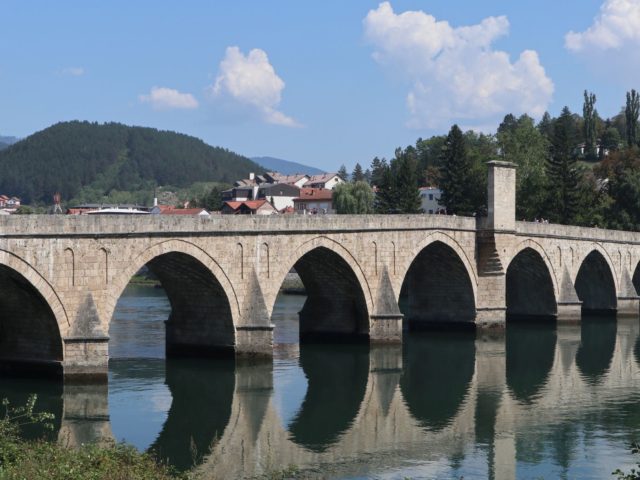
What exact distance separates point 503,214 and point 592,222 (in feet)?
87.5

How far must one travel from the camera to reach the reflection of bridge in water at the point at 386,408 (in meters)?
25.8

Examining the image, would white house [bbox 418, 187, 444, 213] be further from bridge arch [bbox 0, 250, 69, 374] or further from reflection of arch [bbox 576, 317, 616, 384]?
bridge arch [bbox 0, 250, 69, 374]

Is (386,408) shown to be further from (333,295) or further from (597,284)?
(597,284)

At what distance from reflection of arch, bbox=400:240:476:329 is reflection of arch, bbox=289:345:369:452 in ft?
25.8

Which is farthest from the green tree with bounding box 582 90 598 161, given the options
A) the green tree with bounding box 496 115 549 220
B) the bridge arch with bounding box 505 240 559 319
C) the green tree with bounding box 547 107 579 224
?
the bridge arch with bounding box 505 240 559 319

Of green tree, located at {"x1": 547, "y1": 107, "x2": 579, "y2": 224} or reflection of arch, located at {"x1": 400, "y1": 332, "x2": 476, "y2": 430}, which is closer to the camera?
reflection of arch, located at {"x1": 400, "y1": 332, "x2": 476, "y2": 430}

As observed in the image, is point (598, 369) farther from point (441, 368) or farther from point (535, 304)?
point (535, 304)

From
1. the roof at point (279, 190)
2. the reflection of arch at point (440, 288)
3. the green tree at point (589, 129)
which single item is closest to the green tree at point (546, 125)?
the green tree at point (589, 129)

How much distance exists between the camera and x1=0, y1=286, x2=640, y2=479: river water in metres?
25.3

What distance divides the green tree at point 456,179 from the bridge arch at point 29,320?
49.0m

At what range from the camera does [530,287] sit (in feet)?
184

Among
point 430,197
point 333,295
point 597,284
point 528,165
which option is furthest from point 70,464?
point 430,197

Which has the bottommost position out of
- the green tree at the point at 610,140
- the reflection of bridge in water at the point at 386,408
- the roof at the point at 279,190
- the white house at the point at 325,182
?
the reflection of bridge in water at the point at 386,408

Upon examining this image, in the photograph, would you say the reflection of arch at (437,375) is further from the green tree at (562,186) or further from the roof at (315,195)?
the roof at (315,195)
